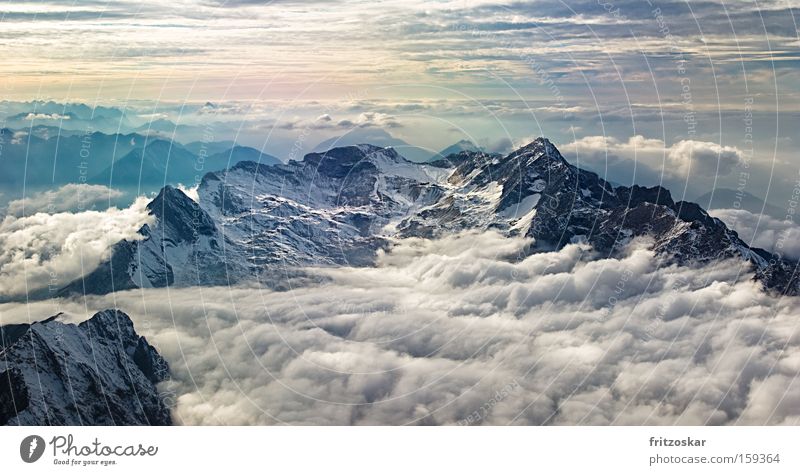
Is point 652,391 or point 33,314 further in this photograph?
point 33,314

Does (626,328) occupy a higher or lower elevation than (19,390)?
lower

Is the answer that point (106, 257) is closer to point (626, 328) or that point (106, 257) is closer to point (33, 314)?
point (33, 314)

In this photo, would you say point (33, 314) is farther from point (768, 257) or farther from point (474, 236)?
point (768, 257)

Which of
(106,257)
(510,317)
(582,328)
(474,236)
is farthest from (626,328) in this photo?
(106,257)
